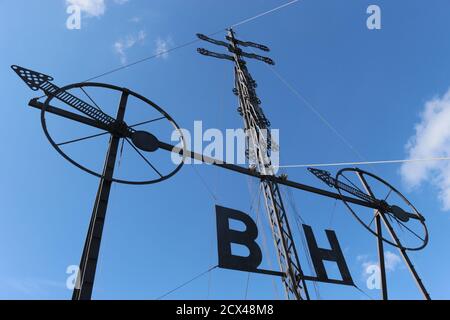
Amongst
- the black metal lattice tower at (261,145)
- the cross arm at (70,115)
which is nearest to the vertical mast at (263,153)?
the black metal lattice tower at (261,145)

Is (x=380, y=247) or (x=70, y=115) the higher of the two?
(x=70, y=115)

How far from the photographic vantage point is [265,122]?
2027cm

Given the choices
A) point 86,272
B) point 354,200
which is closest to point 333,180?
point 354,200

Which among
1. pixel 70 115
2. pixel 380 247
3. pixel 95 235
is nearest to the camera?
pixel 95 235

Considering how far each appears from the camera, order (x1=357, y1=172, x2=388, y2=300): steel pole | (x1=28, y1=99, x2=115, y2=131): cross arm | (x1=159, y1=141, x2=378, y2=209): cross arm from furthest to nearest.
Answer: (x1=357, y1=172, x2=388, y2=300): steel pole
(x1=159, y1=141, x2=378, y2=209): cross arm
(x1=28, y1=99, x2=115, y2=131): cross arm

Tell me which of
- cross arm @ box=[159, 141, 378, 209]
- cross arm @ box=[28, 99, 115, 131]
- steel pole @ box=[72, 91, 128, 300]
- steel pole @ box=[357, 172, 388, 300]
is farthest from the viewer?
steel pole @ box=[357, 172, 388, 300]

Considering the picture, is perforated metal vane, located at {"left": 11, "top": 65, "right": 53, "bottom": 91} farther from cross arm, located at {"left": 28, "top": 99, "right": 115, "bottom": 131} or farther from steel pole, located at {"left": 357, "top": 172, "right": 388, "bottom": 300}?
steel pole, located at {"left": 357, "top": 172, "right": 388, "bottom": 300}

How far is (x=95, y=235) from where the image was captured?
772cm

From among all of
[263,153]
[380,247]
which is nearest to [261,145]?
[263,153]

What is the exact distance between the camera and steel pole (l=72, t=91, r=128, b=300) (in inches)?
274

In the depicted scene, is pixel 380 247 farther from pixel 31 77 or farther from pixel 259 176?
pixel 31 77

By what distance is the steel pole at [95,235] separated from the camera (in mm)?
6965

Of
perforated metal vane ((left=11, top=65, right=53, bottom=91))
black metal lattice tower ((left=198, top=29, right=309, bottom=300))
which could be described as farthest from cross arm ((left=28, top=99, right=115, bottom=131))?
black metal lattice tower ((left=198, top=29, right=309, bottom=300))
